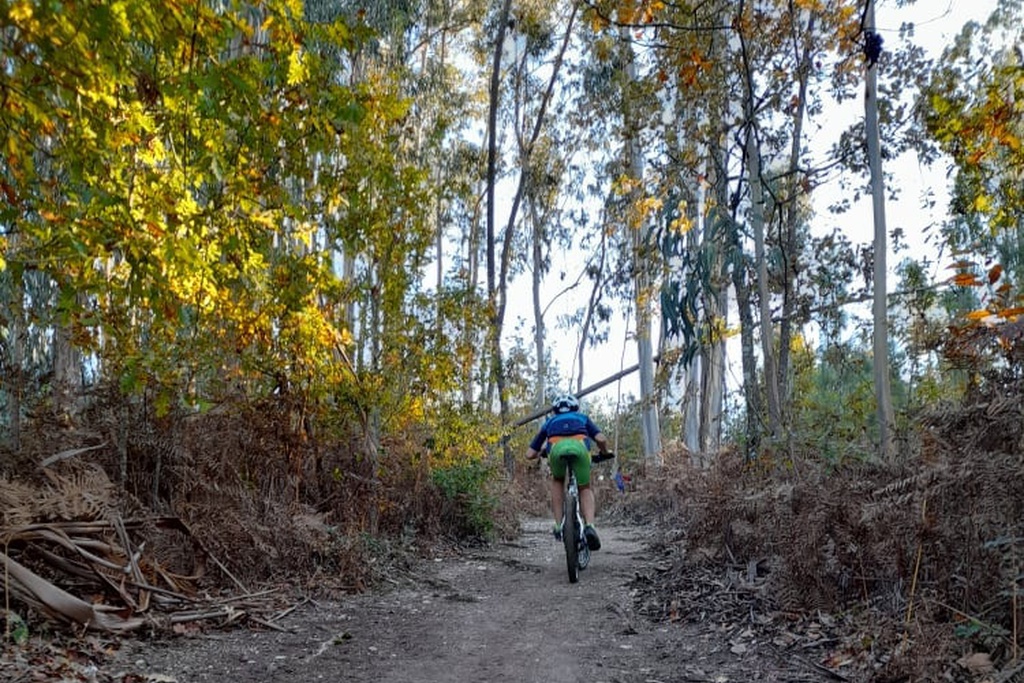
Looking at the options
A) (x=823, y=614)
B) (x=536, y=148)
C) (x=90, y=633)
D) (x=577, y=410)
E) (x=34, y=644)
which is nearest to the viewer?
(x=34, y=644)

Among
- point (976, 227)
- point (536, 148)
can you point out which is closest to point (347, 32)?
point (976, 227)

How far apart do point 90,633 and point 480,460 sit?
228 inches

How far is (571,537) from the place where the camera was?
6.65m

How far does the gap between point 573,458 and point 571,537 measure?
0.72 meters

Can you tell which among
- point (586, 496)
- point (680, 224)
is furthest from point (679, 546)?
point (680, 224)

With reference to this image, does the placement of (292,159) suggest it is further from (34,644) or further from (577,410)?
(577,410)

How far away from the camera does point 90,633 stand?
395 centimetres

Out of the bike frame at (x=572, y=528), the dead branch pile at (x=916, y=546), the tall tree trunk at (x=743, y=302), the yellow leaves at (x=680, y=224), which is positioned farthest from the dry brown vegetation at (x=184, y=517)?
the yellow leaves at (x=680, y=224)

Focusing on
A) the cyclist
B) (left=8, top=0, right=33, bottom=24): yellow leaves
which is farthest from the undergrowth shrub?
(left=8, top=0, right=33, bottom=24): yellow leaves

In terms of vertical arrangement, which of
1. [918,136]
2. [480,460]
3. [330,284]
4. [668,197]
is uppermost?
[918,136]

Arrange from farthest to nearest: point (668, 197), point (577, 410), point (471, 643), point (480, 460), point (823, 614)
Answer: point (668, 197), point (480, 460), point (577, 410), point (471, 643), point (823, 614)

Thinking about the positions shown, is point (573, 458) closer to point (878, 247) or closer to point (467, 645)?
point (467, 645)

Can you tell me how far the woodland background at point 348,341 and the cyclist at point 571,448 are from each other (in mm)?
860

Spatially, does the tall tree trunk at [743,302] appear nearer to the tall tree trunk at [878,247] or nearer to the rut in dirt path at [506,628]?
the tall tree trunk at [878,247]
